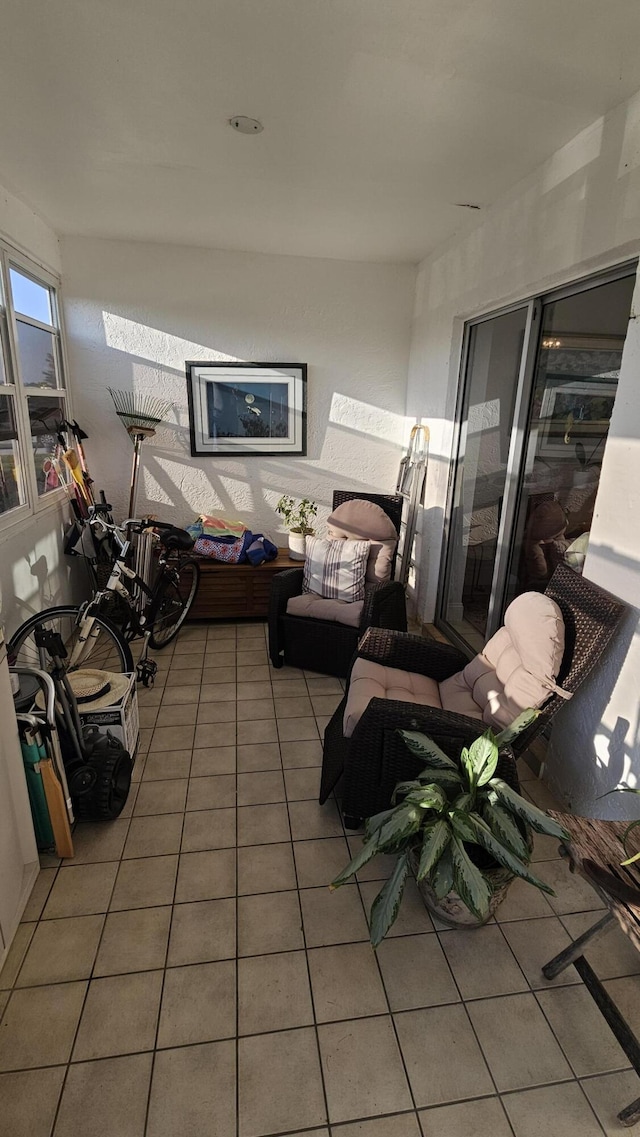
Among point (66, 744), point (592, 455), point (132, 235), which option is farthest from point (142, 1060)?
point (132, 235)

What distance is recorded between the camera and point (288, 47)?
1.63 m

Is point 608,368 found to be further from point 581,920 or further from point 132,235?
point 132,235

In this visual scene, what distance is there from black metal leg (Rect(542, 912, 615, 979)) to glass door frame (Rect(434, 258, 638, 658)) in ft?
5.47

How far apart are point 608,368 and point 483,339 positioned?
1.31m

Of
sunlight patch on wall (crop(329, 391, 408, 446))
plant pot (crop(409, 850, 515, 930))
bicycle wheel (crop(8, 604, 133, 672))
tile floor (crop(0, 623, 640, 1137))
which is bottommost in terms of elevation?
tile floor (crop(0, 623, 640, 1137))

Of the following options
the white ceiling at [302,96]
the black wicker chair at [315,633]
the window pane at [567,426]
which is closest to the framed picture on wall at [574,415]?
the window pane at [567,426]

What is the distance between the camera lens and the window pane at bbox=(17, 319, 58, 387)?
3137 mm

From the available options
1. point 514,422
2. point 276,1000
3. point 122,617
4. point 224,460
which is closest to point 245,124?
point 514,422

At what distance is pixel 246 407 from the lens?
430cm

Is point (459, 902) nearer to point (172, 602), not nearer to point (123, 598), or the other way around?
point (123, 598)

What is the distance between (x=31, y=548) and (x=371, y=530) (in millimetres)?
2001

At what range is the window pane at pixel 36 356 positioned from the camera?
314cm

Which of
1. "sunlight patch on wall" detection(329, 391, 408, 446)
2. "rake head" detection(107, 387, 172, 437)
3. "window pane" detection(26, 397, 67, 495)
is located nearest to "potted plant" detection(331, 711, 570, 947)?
Result: "window pane" detection(26, 397, 67, 495)

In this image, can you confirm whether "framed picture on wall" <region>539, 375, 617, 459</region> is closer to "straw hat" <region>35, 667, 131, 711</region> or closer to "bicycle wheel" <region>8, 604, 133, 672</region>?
"straw hat" <region>35, 667, 131, 711</region>
